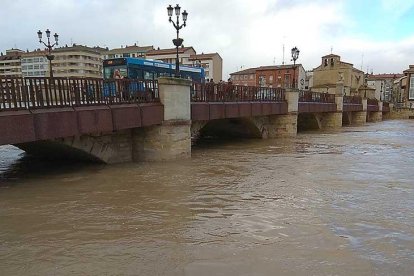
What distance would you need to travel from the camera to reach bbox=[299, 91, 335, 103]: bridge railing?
968 inches

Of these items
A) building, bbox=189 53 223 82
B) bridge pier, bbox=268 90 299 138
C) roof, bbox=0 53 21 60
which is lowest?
bridge pier, bbox=268 90 299 138

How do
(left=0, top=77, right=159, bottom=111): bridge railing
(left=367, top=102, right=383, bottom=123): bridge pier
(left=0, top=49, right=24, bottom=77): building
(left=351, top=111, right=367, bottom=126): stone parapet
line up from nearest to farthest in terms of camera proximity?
1. (left=0, top=77, right=159, bottom=111): bridge railing
2. (left=351, top=111, right=367, bottom=126): stone parapet
3. (left=367, top=102, right=383, bottom=123): bridge pier
4. (left=0, top=49, right=24, bottom=77): building

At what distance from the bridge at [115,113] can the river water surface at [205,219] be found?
2.65 feet

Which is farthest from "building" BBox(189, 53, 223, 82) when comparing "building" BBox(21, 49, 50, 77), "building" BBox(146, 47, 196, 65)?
"building" BBox(21, 49, 50, 77)

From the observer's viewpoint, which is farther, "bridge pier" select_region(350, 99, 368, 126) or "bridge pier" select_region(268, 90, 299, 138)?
"bridge pier" select_region(350, 99, 368, 126)

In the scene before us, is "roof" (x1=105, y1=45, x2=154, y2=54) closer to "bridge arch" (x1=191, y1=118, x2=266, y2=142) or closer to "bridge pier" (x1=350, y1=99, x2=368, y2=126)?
"bridge pier" (x1=350, y1=99, x2=368, y2=126)

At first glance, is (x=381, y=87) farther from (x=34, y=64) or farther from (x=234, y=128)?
(x=34, y=64)

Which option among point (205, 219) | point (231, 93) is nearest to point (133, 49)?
point (231, 93)

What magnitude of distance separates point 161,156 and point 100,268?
7578 mm

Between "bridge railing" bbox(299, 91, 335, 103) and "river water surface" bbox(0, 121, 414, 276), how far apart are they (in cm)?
1325

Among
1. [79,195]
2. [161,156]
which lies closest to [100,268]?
[79,195]

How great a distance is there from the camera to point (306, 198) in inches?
312

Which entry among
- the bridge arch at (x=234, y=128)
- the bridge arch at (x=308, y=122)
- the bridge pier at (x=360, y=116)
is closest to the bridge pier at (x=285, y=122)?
the bridge arch at (x=234, y=128)

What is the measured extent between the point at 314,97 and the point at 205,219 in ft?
76.5
